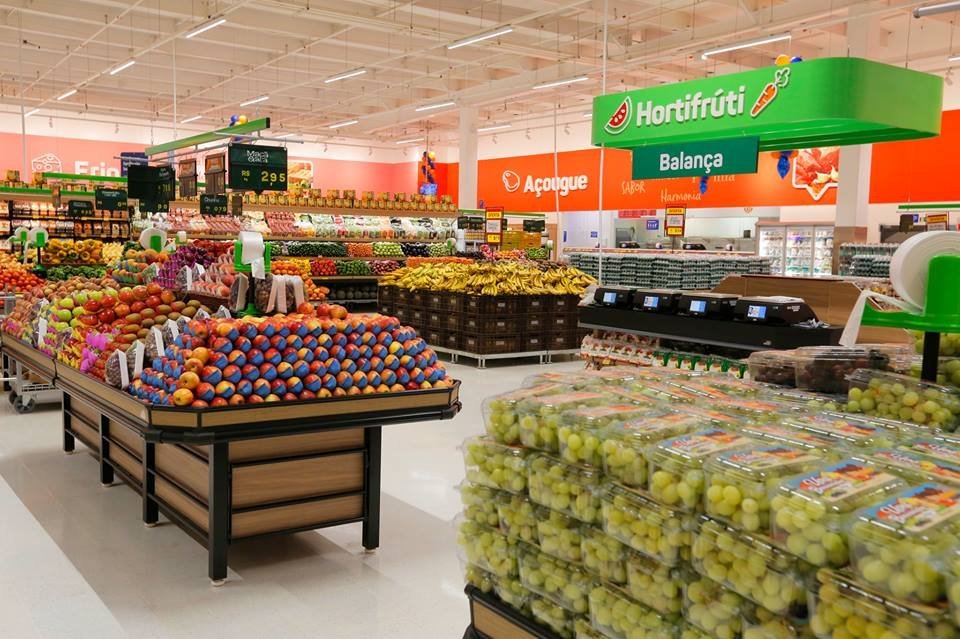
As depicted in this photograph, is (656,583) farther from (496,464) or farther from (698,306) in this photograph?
(698,306)

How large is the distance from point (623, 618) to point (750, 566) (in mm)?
391

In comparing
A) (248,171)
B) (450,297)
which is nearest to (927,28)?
(450,297)

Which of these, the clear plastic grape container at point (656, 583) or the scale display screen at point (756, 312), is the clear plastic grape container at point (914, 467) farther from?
the scale display screen at point (756, 312)

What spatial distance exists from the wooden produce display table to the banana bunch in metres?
5.89

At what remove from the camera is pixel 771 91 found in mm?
4719

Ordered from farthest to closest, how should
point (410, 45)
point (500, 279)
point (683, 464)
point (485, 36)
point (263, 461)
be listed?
point (410, 45), point (485, 36), point (500, 279), point (263, 461), point (683, 464)

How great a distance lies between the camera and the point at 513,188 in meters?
26.8

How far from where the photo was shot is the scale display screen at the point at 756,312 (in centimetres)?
541

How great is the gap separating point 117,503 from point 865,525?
4.47 meters

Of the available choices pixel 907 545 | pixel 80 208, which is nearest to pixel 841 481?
pixel 907 545

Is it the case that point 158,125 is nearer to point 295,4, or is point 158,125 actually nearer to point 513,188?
point 513,188

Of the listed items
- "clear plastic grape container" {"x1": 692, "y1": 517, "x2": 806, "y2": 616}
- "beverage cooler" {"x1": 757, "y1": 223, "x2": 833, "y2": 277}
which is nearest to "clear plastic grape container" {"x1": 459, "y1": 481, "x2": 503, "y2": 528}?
"clear plastic grape container" {"x1": 692, "y1": 517, "x2": 806, "y2": 616}

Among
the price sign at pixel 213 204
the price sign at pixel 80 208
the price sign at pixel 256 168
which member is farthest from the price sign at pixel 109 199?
the price sign at pixel 256 168

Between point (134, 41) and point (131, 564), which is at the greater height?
point (134, 41)
